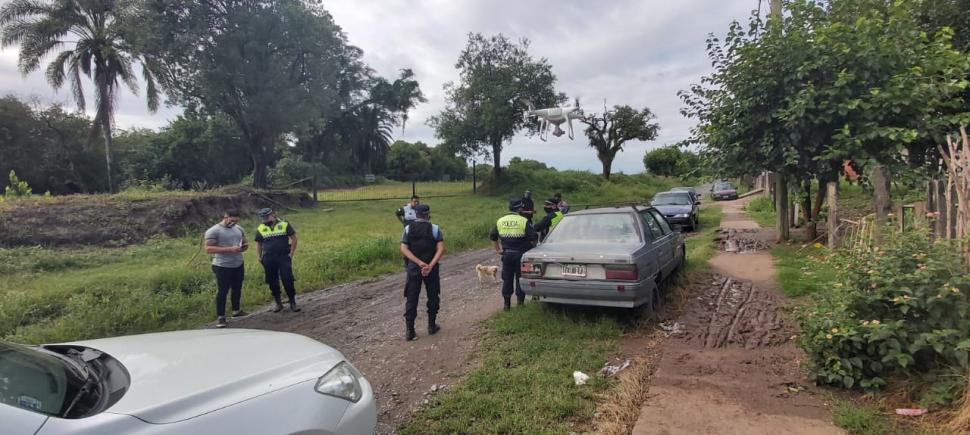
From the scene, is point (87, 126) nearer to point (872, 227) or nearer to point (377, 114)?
point (377, 114)

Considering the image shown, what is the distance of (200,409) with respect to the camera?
187 cm

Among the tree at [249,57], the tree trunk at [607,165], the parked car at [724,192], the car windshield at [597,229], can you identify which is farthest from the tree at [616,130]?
the car windshield at [597,229]

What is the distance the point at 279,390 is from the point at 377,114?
45.6 m

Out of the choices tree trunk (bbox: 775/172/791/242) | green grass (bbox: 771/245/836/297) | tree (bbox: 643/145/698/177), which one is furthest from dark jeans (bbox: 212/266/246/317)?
tree (bbox: 643/145/698/177)

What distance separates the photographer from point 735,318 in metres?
5.57

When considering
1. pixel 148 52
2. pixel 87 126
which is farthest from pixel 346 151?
pixel 148 52

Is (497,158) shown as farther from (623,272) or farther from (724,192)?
(623,272)

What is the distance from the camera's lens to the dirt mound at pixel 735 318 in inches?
192

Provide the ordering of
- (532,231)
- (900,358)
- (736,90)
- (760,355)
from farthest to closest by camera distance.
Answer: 1. (736,90)
2. (532,231)
3. (760,355)
4. (900,358)

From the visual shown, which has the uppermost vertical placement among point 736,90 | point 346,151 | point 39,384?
point 346,151

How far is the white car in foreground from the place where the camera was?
1.74m

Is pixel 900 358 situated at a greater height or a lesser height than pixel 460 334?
greater

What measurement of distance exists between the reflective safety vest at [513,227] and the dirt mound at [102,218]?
1159cm

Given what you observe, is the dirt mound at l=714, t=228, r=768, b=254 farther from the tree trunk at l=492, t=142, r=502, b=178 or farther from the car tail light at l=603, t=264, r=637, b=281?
the tree trunk at l=492, t=142, r=502, b=178
